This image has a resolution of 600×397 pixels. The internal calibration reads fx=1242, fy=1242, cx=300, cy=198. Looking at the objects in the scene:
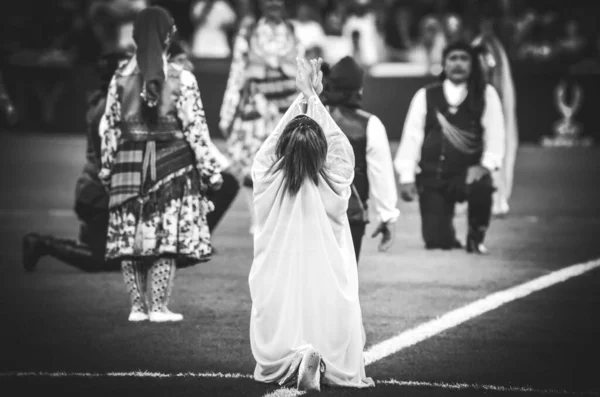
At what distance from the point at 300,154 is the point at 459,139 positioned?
520cm

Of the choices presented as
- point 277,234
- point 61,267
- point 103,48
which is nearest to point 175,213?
point 277,234

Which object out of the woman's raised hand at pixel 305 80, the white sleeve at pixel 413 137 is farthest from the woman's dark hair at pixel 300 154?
the white sleeve at pixel 413 137

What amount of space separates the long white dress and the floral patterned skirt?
66.5 inches

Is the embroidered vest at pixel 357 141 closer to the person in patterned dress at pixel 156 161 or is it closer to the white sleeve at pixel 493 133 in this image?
the person in patterned dress at pixel 156 161

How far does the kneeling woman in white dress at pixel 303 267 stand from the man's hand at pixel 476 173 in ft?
16.2

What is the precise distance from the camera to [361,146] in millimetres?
8414

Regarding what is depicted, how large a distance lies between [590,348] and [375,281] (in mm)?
2720

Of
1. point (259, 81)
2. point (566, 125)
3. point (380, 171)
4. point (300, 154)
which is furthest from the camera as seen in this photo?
point (566, 125)

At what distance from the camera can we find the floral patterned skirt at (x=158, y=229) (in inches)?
329

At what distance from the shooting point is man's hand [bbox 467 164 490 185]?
37.9 feet

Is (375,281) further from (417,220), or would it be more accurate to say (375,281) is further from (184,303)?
(417,220)

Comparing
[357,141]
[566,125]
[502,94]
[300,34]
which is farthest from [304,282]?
[566,125]

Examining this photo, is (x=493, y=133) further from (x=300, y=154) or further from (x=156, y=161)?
(x=300, y=154)

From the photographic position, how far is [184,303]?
365 inches
